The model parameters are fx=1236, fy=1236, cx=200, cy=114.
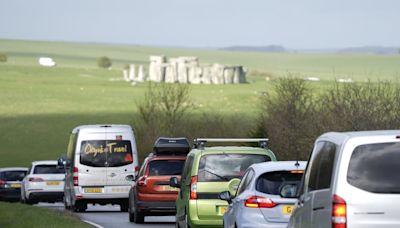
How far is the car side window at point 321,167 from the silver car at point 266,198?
10.7 ft

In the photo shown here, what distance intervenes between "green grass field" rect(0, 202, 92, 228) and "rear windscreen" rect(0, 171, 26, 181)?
17.4 m

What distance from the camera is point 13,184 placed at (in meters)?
46.9

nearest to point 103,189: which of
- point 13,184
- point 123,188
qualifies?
point 123,188

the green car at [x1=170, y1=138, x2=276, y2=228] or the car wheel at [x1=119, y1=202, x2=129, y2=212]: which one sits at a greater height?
the green car at [x1=170, y1=138, x2=276, y2=228]

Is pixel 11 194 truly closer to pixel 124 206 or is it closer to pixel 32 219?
pixel 124 206

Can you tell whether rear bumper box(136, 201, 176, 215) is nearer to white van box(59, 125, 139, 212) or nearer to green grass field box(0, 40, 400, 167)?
white van box(59, 125, 139, 212)

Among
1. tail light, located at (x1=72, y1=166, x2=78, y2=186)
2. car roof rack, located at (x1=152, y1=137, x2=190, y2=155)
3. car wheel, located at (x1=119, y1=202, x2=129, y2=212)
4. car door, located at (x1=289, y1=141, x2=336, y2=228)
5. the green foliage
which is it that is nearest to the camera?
car door, located at (x1=289, y1=141, x2=336, y2=228)

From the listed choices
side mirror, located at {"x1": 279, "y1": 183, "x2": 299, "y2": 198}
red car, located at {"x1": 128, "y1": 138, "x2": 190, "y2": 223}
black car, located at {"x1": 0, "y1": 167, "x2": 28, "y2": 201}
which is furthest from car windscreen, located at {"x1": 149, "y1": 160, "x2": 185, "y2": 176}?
black car, located at {"x1": 0, "y1": 167, "x2": 28, "y2": 201}

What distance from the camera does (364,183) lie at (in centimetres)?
1141

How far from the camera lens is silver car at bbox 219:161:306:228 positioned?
651 inches

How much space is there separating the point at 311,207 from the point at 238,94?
13914 centimetres

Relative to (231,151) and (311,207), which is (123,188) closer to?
(231,151)

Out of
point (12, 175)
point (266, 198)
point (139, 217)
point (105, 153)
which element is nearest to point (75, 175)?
point (105, 153)

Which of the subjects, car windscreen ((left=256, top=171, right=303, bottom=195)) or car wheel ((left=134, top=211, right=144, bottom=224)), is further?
car wheel ((left=134, top=211, right=144, bottom=224))
